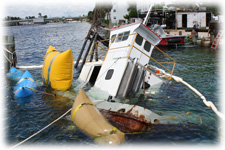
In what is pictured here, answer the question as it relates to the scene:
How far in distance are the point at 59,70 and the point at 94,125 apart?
653 centimetres

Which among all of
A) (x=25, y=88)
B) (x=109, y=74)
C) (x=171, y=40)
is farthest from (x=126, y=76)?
(x=171, y=40)

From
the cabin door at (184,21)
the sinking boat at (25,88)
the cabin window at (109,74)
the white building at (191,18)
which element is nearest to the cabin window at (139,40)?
the cabin window at (109,74)

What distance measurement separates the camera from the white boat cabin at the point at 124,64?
12.1 m

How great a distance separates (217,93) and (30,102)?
11390mm

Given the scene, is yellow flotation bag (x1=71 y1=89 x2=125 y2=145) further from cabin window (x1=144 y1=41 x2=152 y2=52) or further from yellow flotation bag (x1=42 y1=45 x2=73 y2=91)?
cabin window (x1=144 y1=41 x2=152 y2=52)

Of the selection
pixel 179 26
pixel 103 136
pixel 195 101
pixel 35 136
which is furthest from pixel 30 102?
pixel 179 26

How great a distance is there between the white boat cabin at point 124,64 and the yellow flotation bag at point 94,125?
325cm

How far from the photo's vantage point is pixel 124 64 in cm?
1228

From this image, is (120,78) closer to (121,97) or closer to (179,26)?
(121,97)

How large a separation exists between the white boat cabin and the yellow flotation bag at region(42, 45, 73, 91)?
1903 millimetres

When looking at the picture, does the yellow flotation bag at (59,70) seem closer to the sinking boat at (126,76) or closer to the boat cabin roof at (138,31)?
the sinking boat at (126,76)

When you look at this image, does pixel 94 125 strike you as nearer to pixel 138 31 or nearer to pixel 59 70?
pixel 59 70

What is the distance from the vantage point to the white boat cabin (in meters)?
12.1

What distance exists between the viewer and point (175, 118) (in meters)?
9.59
